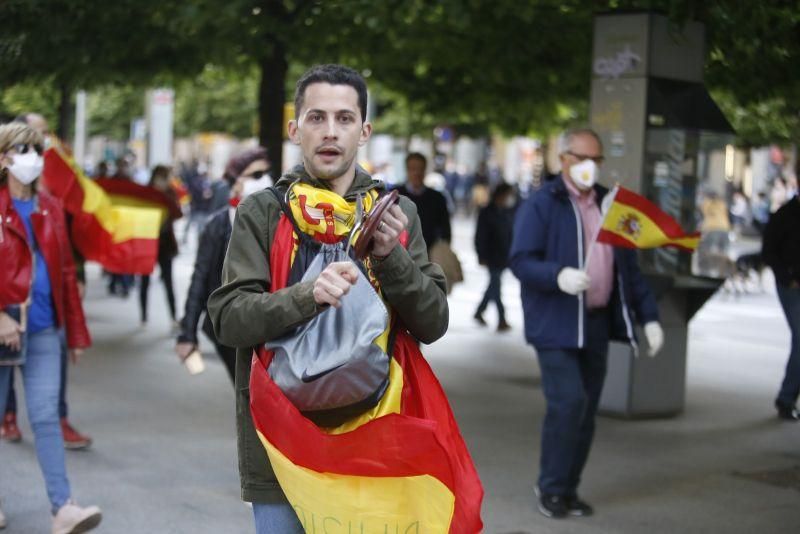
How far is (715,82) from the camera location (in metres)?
10.6

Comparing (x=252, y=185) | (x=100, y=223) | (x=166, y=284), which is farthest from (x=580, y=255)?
(x=166, y=284)

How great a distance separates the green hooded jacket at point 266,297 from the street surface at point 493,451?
294 cm

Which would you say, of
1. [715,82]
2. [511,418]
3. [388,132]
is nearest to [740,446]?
[511,418]

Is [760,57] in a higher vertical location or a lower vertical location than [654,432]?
higher

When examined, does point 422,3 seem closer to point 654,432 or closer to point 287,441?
point 654,432

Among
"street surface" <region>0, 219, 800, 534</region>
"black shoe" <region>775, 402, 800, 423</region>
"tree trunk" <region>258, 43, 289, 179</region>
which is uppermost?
"tree trunk" <region>258, 43, 289, 179</region>

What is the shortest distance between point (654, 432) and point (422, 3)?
3.59 metres

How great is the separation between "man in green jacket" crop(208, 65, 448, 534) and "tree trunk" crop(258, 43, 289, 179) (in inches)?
342

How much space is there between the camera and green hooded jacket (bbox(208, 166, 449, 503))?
2992 mm

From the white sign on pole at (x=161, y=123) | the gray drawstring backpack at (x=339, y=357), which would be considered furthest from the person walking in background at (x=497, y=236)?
the white sign on pole at (x=161, y=123)

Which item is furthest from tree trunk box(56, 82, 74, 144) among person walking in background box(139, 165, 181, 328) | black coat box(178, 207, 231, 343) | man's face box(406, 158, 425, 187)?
black coat box(178, 207, 231, 343)

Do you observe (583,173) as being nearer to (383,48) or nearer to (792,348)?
(792,348)

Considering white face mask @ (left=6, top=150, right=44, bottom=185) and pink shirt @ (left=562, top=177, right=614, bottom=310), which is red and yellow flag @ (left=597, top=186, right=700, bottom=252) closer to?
pink shirt @ (left=562, top=177, right=614, bottom=310)

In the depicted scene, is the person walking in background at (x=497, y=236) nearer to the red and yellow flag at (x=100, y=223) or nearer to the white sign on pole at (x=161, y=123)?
the red and yellow flag at (x=100, y=223)
